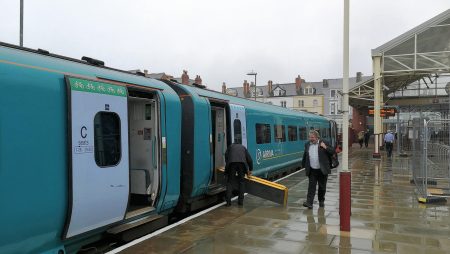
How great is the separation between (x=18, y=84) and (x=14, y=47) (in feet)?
3.07

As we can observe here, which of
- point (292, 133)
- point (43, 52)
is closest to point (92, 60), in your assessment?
point (43, 52)

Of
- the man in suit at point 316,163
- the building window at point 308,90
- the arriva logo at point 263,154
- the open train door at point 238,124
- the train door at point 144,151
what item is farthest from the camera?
the building window at point 308,90

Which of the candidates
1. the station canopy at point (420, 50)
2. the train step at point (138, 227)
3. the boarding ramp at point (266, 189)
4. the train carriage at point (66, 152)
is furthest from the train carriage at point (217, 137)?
the station canopy at point (420, 50)

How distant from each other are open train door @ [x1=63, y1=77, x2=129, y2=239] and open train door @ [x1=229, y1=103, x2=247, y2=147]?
498 cm

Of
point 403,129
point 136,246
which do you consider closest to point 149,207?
point 136,246

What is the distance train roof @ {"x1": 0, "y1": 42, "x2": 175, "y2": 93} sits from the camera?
5.05 meters

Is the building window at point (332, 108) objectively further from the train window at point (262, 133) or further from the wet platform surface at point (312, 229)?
the wet platform surface at point (312, 229)

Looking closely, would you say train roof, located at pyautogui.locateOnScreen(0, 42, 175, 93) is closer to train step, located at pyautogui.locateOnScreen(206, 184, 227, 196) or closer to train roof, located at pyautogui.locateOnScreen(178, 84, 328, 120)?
train roof, located at pyautogui.locateOnScreen(178, 84, 328, 120)

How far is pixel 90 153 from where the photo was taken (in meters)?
5.71

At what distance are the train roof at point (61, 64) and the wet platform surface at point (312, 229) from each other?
2578 millimetres

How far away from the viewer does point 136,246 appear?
21.0 ft

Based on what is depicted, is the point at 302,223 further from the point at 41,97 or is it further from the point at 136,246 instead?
the point at 41,97

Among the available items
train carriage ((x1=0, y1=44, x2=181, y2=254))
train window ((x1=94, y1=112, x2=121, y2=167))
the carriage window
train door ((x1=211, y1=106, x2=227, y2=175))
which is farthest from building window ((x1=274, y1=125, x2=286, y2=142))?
train window ((x1=94, y1=112, x2=121, y2=167))

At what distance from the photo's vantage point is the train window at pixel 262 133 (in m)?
13.6
